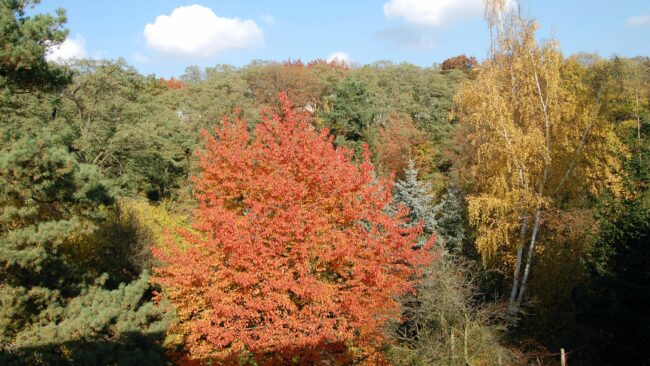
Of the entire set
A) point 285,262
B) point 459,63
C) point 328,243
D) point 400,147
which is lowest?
point 285,262

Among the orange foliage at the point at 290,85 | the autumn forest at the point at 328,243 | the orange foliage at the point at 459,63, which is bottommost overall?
the autumn forest at the point at 328,243

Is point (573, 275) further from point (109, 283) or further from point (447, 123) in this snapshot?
point (447, 123)

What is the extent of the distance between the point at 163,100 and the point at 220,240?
36.0 m

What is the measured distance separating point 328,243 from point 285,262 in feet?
4.49

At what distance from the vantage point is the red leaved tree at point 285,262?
11633 mm

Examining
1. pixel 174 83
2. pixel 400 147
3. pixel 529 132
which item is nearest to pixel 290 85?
pixel 400 147

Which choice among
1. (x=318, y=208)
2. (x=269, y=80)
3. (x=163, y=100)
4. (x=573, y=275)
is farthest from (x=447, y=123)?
(x=318, y=208)

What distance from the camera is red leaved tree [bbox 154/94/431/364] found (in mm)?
11633

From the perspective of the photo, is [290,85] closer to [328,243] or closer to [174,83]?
[174,83]

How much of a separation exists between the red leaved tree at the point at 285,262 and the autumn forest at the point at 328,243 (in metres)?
0.06

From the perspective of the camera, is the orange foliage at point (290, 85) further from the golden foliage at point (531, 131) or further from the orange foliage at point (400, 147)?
the golden foliage at point (531, 131)

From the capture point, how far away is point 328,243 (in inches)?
502

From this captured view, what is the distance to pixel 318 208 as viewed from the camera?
1272cm

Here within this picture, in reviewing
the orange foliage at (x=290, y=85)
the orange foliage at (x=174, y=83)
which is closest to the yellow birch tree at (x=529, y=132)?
the orange foliage at (x=290, y=85)
